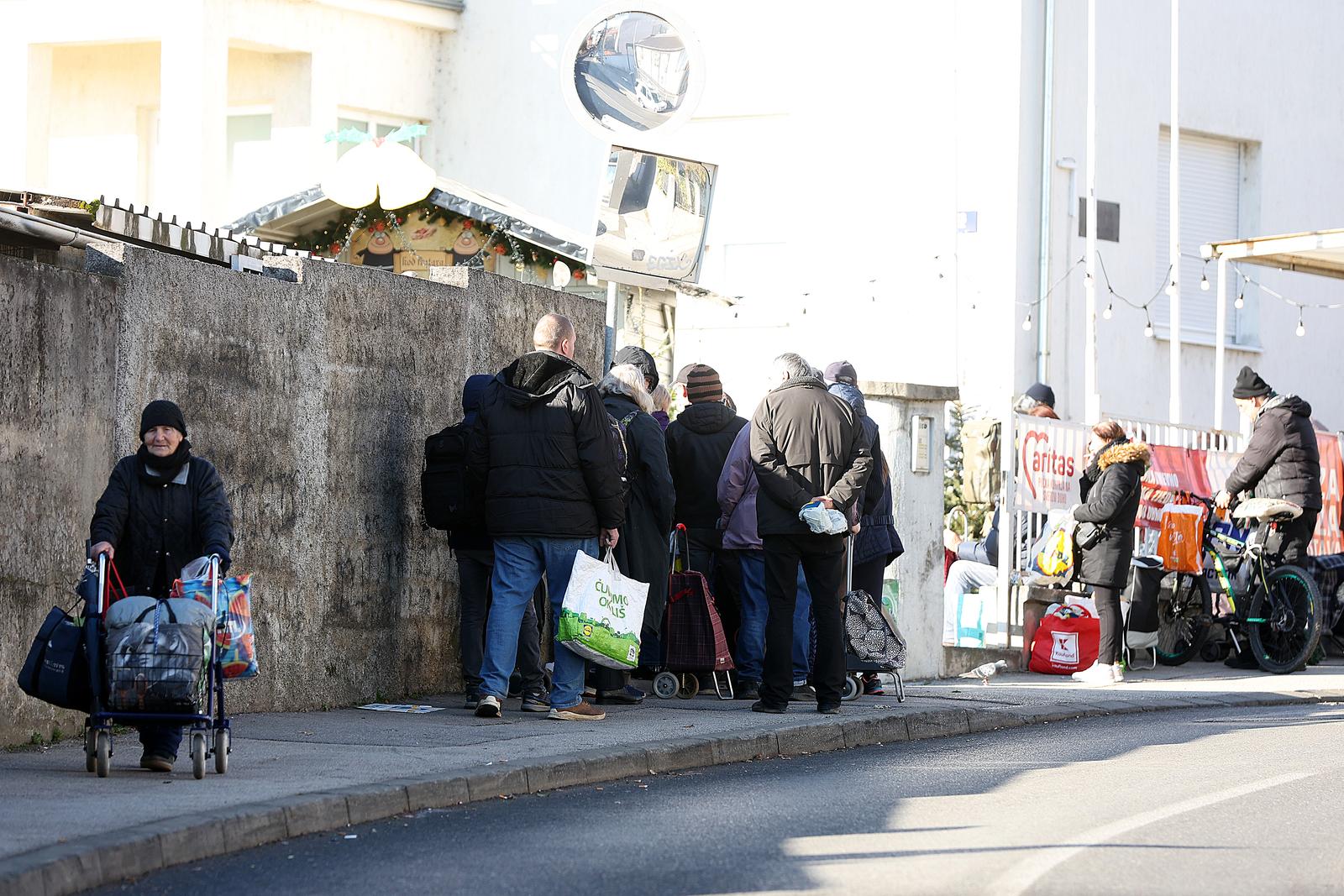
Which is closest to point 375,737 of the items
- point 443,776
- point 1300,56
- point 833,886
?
point 443,776

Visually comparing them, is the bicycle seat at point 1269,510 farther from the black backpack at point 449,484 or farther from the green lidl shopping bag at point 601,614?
the black backpack at point 449,484

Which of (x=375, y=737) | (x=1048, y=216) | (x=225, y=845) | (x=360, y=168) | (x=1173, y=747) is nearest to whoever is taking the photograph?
(x=225, y=845)

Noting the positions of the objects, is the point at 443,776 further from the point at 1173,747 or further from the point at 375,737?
the point at 1173,747

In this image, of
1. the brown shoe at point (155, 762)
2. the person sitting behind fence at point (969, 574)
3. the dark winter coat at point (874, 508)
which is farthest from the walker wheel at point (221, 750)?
the person sitting behind fence at point (969, 574)

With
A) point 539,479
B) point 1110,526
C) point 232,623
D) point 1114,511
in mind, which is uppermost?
point 539,479

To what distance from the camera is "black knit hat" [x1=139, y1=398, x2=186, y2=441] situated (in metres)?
9.12

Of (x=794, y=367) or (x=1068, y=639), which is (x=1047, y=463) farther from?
(x=794, y=367)

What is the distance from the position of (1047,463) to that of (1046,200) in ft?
29.2

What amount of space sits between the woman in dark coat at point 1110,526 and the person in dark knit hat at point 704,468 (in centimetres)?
329

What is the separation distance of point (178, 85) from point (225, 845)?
64.6 feet

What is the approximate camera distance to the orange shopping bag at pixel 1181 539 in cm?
1652

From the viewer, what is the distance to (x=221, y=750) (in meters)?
8.88

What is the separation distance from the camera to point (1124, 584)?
600 inches

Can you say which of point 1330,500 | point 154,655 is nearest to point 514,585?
point 154,655
